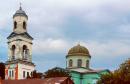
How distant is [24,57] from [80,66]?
13930 mm

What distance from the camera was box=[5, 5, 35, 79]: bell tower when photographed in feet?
375

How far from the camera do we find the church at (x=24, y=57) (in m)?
114

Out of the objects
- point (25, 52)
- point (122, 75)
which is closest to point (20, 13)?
point (25, 52)

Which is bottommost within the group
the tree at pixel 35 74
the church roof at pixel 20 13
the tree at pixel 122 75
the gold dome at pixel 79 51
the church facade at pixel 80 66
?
the tree at pixel 122 75

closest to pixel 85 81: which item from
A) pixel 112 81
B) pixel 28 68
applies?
pixel 28 68

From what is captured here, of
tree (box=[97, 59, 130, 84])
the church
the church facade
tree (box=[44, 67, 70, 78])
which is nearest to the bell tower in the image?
the church

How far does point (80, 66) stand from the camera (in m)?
122

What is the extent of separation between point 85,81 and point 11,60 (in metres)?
17.7

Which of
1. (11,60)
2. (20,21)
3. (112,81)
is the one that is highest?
(20,21)

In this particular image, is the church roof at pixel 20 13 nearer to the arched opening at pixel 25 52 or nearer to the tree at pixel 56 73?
the arched opening at pixel 25 52

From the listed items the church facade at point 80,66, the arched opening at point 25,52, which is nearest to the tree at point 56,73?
the church facade at point 80,66

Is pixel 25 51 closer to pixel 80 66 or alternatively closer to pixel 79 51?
pixel 79 51

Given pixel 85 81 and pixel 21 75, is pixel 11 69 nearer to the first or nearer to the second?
pixel 21 75

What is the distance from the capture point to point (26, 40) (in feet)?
383
